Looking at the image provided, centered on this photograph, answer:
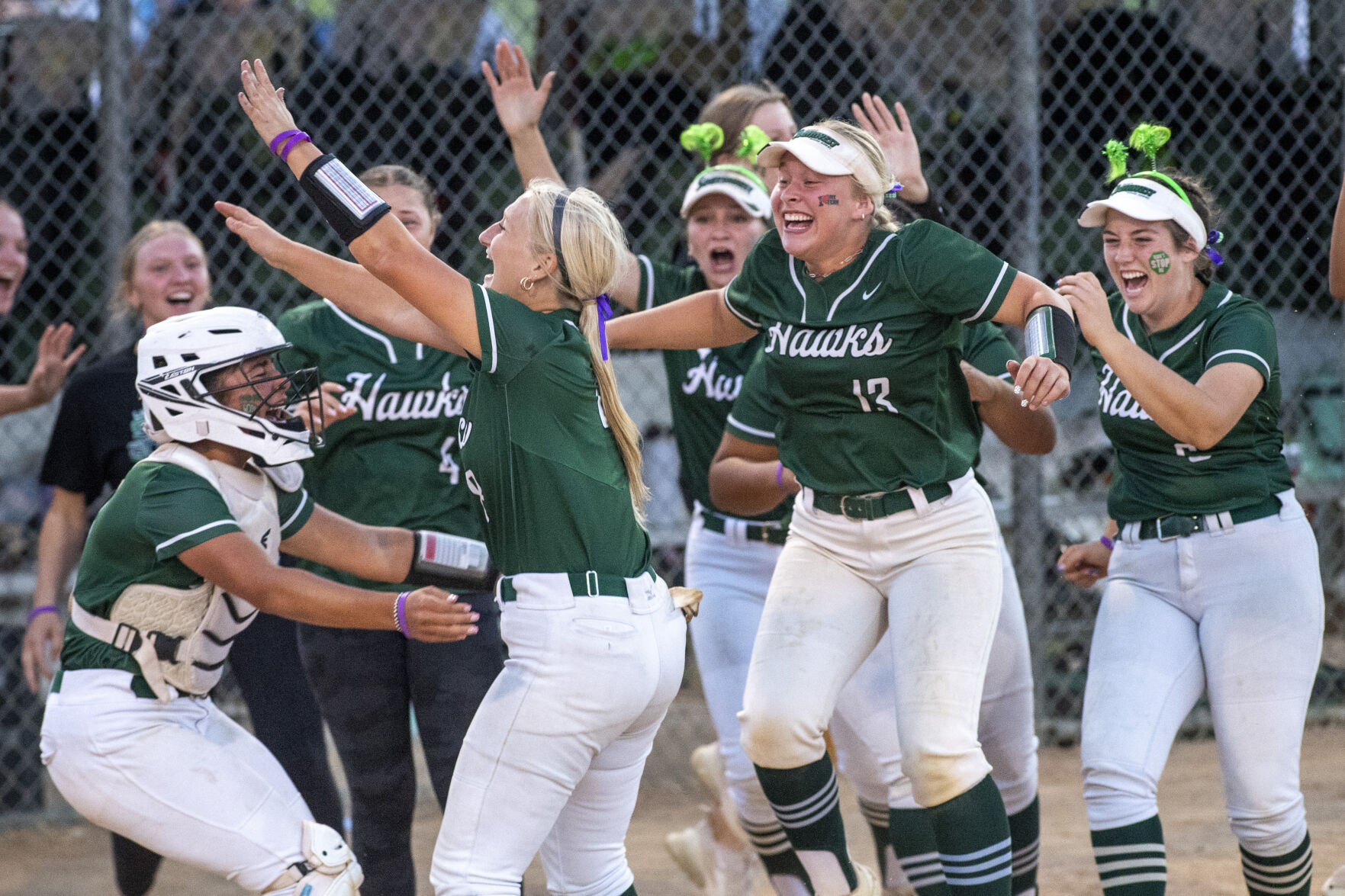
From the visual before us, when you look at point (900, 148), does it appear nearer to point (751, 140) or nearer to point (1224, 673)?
point (751, 140)

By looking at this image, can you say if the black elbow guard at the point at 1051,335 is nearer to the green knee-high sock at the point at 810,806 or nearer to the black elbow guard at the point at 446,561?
the green knee-high sock at the point at 810,806

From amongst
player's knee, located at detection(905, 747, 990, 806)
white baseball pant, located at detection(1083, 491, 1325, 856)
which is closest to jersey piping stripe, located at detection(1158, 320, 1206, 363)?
white baseball pant, located at detection(1083, 491, 1325, 856)

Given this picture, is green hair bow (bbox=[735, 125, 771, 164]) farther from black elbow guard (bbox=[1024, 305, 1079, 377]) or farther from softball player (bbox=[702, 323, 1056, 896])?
black elbow guard (bbox=[1024, 305, 1079, 377])

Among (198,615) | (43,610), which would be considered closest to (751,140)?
(198,615)

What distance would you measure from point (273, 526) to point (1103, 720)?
6.29ft

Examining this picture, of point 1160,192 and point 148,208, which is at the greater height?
point 1160,192

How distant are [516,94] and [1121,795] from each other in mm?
2531

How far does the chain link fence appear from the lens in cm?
580

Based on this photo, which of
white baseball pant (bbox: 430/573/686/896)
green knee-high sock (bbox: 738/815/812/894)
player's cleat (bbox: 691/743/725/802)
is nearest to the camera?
white baseball pant (bbox: 430/573/686/896)

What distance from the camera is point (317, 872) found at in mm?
3012

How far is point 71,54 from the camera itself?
5.77m

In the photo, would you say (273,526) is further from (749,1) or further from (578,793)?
(749,1)

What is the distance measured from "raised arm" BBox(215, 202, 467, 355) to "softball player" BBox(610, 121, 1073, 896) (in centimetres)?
81

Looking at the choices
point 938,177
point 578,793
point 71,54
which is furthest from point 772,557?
point 71,54
